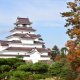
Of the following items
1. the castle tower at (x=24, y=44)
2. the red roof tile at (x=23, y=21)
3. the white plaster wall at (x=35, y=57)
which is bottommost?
the white plaster wall at (x=35, y=57)

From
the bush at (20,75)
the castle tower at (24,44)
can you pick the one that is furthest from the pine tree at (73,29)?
the castle tower at (24,44)

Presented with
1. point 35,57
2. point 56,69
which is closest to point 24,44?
point 35,57

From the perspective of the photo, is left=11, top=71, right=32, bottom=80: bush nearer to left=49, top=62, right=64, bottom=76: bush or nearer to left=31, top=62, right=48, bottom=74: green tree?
left=31, top=62, right=48, bottom=74: green tree

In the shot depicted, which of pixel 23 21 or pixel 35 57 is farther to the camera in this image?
pixel 23 21

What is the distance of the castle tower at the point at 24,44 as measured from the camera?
6167 centimetres

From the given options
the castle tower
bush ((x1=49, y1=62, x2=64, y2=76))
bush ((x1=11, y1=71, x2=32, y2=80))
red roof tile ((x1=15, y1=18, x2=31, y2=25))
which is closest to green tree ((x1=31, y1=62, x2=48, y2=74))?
bush ((x1=49, y1=62, x2=64, y2=76))

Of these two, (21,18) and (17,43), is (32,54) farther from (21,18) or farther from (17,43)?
(21,18)

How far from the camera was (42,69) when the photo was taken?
32.3 meters

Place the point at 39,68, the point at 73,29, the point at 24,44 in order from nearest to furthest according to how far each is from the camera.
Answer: the point at 73,29, the point at 39,68, the point at 24,44

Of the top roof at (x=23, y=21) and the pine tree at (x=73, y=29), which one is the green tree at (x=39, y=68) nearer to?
the pine tree at (x=73, y=29)

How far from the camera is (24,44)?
64.8 m

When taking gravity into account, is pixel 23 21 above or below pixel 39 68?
above

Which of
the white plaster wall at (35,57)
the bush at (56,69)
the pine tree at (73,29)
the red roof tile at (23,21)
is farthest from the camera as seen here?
the red roof tile at (23,21)

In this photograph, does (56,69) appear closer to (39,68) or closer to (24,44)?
(39,68)
